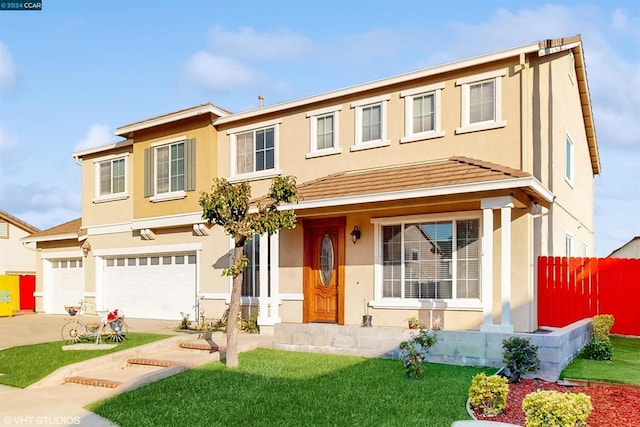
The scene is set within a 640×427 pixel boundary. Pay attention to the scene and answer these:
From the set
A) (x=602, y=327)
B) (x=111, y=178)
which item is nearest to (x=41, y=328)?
(x=111, y=178)

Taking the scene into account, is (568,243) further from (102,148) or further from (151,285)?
(102,148)

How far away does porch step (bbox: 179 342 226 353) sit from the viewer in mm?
11732

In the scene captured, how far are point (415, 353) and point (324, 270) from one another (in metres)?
5.77

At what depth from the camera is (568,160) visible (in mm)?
15578

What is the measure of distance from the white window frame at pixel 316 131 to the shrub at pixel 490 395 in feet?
27.4

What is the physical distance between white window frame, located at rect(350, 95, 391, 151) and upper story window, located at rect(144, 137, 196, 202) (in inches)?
216

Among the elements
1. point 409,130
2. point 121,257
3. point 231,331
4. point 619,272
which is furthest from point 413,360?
point 121,257

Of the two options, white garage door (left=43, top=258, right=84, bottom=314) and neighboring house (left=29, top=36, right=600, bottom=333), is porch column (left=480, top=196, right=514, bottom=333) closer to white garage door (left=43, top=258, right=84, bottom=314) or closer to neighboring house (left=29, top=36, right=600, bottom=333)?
neighboring house (left=29, top=36, right=600, bottom=333)

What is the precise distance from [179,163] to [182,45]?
18.5 ft

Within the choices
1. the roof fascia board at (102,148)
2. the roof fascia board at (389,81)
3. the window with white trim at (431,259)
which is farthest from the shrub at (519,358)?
the roof fascia board at (102,148)

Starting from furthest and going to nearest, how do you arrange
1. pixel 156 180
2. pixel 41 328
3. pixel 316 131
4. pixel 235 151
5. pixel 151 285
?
pixel 151 285
pixel 156 180
pixel 41 328
pixel 235 151
pixel 316 131

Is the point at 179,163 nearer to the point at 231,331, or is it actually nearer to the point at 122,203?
the point at 122,203

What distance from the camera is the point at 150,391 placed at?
29.2 ft

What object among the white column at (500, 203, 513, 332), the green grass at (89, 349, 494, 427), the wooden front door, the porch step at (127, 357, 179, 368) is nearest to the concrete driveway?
the porch step at (127, 357, 179, 368)
